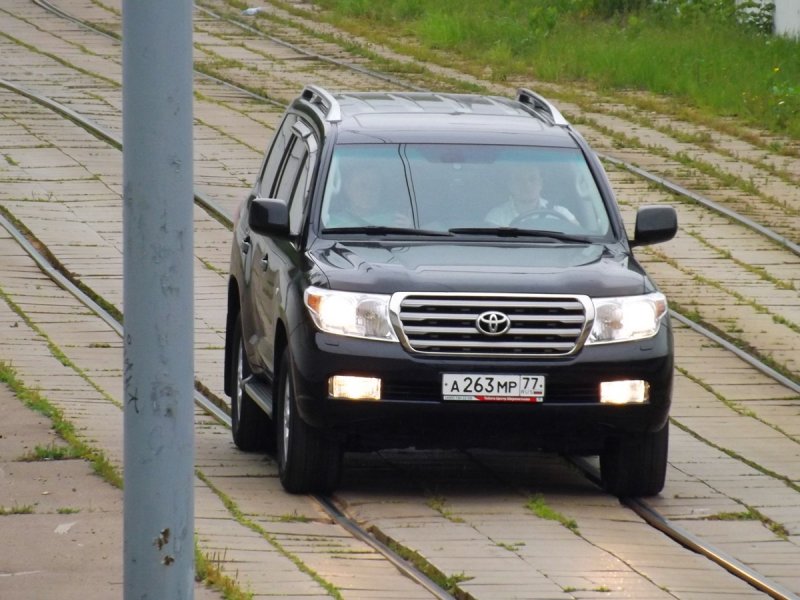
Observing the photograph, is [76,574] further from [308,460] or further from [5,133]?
[5,133]

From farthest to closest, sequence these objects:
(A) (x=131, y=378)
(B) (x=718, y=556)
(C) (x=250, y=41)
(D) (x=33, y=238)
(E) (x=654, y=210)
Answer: (C) (x=250, y=41)
(D) (x=33, y=238)
(E) (x=654, y=210)
(B) (x=718, y=556)
(A) (x=131, y=378)

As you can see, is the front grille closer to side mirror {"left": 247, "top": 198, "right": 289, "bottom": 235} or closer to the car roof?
side mirror {"left": 247, "top": 198, "right": 289, "bottom": 235}

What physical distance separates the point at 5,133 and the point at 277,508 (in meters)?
14.2

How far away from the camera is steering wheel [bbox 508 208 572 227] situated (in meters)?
9.88

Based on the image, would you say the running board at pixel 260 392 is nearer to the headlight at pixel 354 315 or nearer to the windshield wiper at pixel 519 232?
the headlight at pixel 354 315

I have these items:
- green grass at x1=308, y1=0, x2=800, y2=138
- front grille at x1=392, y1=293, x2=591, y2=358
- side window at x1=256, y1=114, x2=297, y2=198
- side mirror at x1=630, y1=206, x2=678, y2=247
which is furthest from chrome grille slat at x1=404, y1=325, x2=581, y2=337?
green grass at x1=308, y1=0, x2=800, y2=138

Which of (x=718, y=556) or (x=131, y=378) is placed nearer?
(x=131, y=378)

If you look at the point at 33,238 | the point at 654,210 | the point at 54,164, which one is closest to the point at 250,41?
the point at 54,164

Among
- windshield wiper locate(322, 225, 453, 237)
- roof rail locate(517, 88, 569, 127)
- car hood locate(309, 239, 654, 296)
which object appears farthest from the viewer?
roof rail locate(517, 88, 569, 127)

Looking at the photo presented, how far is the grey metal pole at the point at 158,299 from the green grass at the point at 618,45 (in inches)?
755

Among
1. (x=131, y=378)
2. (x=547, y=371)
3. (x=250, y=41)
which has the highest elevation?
(x=131, y=378)

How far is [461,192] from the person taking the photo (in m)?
9.96

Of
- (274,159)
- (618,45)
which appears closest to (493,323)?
(274,159)

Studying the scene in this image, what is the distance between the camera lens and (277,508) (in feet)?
30.0
